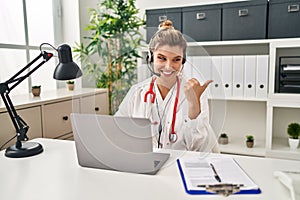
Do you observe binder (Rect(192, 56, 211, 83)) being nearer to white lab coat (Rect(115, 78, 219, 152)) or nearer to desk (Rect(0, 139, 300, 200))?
white lab coat (Rect(115, 78, 219, 152))

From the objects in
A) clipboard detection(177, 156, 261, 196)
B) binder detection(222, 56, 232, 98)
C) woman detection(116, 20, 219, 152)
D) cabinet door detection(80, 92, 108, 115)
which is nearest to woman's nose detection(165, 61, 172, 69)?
woman detection(116, 20, 219, 152)

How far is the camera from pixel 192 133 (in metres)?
1.00

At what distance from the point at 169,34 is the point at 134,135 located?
0.35 m

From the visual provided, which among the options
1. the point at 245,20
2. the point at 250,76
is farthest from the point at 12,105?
the point at 245,20

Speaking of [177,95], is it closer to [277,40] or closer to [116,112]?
[116,112]

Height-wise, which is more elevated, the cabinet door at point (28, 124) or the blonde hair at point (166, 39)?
the blonde hair at point (166, 39)

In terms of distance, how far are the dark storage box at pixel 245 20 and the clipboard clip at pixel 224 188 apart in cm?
160

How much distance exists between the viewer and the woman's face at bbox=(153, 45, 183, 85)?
0.85 m

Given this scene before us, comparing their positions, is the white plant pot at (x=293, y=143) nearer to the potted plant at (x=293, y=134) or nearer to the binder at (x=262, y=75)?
the potted plant at (x=293, y=134)

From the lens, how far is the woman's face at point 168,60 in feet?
2.81

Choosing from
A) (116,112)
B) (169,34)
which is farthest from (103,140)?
(169,34)

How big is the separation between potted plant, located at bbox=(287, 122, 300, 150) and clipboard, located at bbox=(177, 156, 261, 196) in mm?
1351

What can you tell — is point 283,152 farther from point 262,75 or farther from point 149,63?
point 149,63

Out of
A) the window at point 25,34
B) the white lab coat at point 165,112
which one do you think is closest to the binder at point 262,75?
A: the white lab coat at point 165,112
